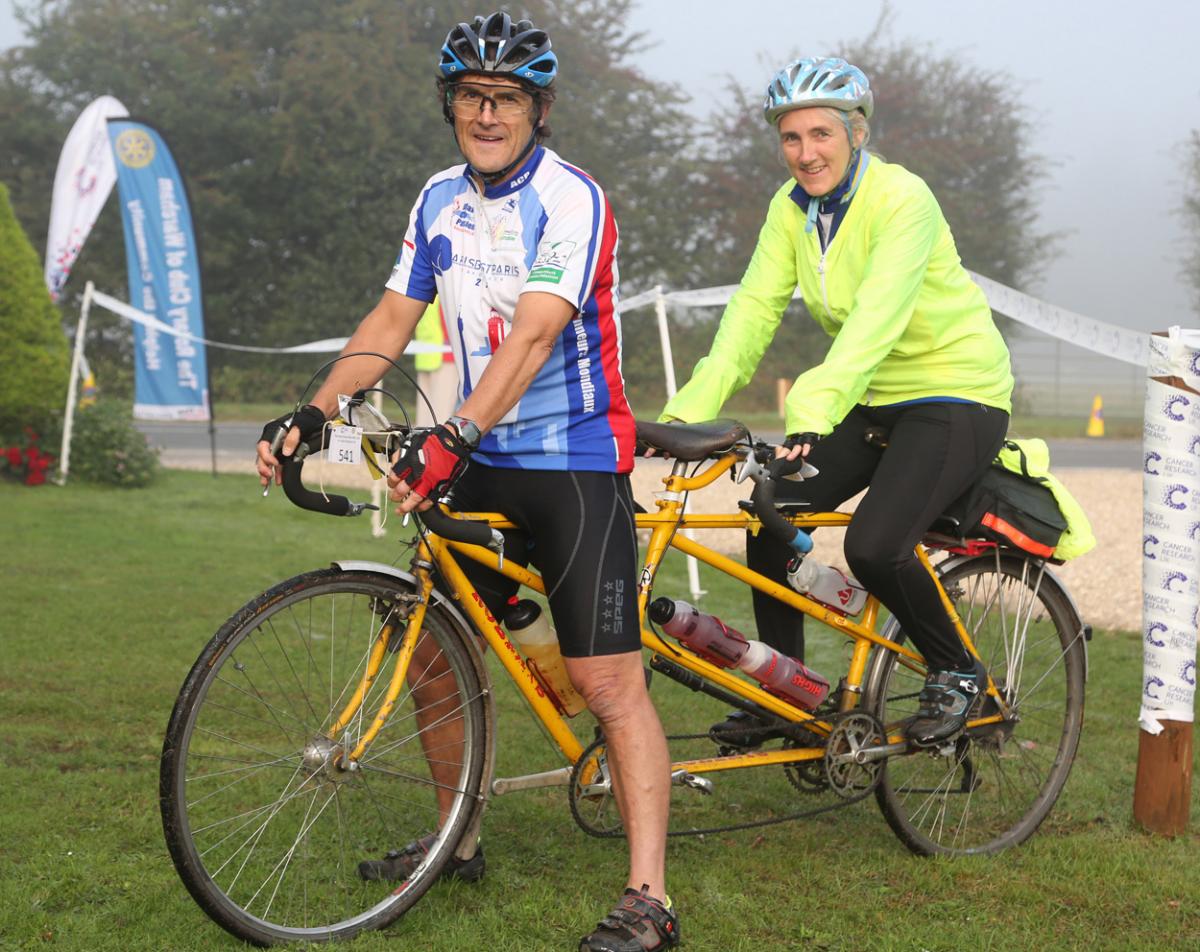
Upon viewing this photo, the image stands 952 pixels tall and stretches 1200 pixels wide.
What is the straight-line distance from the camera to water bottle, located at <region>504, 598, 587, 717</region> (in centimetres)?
363

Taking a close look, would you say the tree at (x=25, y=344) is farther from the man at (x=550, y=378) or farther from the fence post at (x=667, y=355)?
the man at (x=550, y=378)

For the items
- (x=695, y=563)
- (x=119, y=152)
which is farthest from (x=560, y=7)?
(x=695, y=563)

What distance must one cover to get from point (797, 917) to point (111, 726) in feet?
8.99

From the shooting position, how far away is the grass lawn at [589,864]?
11.5 ft

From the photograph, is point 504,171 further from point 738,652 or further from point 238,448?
point 238,448

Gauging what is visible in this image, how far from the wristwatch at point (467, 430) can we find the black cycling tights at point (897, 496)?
1204mm

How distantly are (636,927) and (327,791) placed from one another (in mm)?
810

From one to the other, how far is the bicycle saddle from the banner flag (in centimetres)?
1353

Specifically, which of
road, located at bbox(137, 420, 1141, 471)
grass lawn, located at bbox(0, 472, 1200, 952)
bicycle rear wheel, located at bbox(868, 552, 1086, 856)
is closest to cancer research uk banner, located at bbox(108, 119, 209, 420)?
road, located at bbox(137, 420, 1141, 471)

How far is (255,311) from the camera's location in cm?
3369

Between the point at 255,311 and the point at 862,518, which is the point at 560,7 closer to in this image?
the point at 255,311

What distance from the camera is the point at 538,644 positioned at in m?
3.63

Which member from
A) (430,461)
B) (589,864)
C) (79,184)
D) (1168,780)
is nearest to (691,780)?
(589,864)

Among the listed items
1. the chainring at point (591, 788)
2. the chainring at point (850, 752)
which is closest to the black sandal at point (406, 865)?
the chainring at point (591, 788)
